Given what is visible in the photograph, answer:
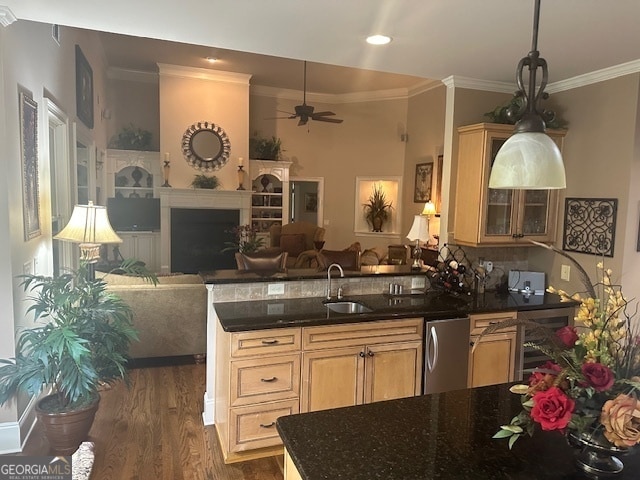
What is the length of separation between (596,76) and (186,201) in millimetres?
6303

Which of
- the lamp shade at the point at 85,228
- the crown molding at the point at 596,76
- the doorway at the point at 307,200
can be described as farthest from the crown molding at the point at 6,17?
the doorway at the point at 307,200

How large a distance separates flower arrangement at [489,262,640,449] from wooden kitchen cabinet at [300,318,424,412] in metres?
1.65

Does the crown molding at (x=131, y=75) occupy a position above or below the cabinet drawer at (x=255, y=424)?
above

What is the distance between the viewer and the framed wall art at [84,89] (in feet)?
16.5

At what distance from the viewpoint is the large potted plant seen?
2.57 meters

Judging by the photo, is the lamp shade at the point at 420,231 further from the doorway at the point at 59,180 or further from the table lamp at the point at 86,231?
the doorway at the point at 59,180

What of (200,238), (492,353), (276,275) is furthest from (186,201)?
(492,353)

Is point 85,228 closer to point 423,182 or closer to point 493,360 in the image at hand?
point 493,360

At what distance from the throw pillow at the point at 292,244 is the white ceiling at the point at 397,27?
5.08m

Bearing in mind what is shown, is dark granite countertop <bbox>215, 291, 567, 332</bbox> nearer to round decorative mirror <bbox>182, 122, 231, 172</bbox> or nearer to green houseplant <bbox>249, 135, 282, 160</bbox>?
round decorative mirror <bbox>182, 122, 231, 172</bbox>

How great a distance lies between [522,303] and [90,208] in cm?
328

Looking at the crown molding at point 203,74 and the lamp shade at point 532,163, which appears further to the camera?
the crown molding at point 203,74

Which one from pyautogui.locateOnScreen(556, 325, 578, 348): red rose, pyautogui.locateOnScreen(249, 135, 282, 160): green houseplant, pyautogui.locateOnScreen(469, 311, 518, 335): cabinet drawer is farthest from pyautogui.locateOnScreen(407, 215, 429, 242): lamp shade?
pyautogui.locateOnScreen(249, 135, 282, 160): green houseplant

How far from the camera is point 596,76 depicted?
3.49 m
